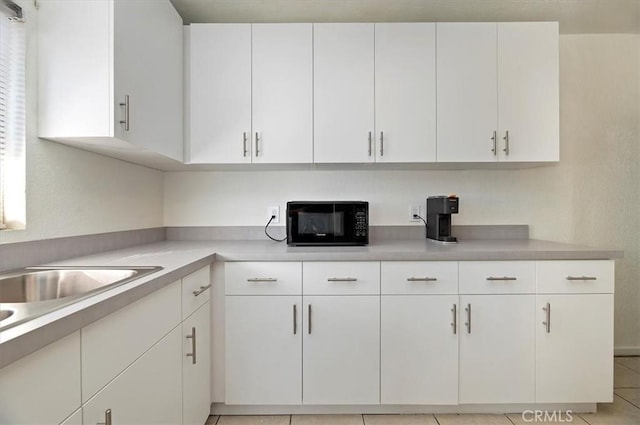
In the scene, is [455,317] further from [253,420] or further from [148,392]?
[148,392]

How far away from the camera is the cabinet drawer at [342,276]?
181 centimetres

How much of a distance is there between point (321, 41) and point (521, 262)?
1.61 metres

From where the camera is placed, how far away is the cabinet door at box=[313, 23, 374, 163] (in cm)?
205

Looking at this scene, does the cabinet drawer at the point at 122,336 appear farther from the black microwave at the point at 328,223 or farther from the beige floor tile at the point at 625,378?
the beige floor tile at the point at 625,378

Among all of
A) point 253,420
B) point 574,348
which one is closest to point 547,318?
point 574,348

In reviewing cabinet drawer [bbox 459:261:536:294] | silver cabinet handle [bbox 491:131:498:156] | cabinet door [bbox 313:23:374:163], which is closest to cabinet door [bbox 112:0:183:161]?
cabinet door [bbox 313:23:374:163]

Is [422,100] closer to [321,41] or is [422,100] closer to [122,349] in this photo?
[321,41]

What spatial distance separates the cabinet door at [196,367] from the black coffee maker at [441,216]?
1395mm

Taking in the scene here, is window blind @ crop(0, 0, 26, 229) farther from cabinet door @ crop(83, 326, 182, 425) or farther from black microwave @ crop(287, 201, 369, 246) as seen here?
black microwave @ crop(287, 201, 369, 246)

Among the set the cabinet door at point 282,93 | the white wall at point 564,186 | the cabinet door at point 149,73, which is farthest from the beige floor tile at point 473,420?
the cabinet door at point 149,73

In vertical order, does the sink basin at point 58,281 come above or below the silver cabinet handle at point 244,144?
below

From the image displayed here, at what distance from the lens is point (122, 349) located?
989 millimetres

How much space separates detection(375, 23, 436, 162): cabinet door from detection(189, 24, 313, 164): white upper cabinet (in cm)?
41

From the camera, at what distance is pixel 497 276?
1.82 m
